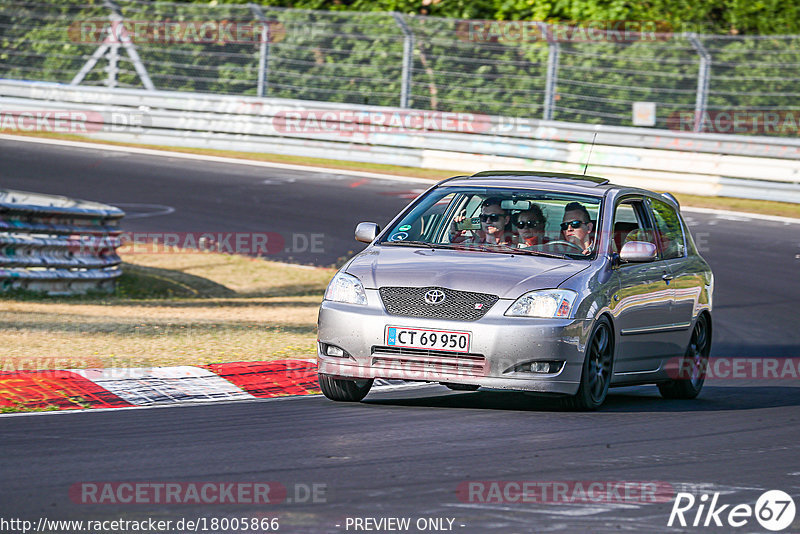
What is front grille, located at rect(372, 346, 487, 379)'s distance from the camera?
7.97 metres

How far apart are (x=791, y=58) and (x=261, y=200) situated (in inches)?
362

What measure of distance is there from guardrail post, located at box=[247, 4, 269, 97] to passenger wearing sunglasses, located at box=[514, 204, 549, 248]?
17.7 m

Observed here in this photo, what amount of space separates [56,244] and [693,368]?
22.9 ft

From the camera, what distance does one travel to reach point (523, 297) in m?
8.04

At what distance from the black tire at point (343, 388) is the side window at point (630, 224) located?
2104mm

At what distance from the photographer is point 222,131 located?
26.3 metres

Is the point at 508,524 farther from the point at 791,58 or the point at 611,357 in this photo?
the point at 791,58

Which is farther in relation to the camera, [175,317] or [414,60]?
[414,60]

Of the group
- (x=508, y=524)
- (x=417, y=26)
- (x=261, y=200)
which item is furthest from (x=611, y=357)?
(x=417, y=26)

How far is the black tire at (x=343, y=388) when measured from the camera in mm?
8609

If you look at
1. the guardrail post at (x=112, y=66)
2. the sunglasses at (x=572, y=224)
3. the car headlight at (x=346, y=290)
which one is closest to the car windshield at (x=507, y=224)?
the sunglasses at (x=572, y=224)

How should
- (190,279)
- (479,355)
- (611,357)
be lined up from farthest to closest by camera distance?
1. (190,279)
2. (611,357)
3. (479,355)

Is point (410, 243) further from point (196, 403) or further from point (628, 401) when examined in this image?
point (628, 401)

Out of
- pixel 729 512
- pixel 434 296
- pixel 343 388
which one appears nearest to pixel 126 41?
pixel 343 388
